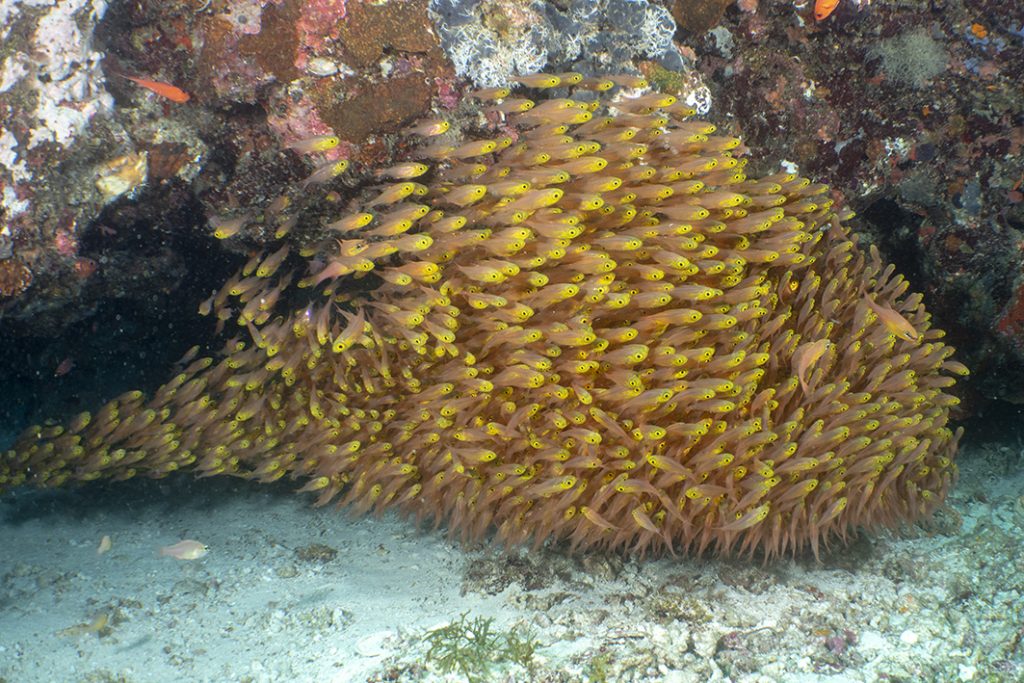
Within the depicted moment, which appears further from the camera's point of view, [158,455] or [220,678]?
[158,455]

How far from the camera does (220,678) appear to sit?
3.44m

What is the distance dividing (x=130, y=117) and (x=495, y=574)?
10.4 ft

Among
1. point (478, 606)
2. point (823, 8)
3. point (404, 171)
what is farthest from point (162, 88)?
point (823, 8)

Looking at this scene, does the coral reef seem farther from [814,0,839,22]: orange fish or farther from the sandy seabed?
the sandy seabed

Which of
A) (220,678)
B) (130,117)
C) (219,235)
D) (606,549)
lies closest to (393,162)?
(219,235)

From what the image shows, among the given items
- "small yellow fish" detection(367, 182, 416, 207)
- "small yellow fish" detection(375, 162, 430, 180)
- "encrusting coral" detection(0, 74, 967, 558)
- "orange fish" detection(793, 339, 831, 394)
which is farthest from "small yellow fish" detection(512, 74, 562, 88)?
"orange fish" detection(793, 339, 831, 394)

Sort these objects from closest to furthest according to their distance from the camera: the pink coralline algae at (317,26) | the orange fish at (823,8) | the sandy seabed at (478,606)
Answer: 1. the sandy seabed at (478,606)
2. the pink coralline algae at (317,26)
3. the orange fish at (823,8)

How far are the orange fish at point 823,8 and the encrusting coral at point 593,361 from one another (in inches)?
51.1

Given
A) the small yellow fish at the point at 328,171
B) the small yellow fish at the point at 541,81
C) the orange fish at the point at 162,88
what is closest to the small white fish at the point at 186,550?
the small yellow fish at the point at 328,171

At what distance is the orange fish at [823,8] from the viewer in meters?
4.72

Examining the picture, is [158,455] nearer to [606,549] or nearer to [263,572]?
[263,572]

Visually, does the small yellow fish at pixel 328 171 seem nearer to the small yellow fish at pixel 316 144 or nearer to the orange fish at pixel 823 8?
the small yellow fish at pixel 316 144

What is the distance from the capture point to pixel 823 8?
4.75 meters

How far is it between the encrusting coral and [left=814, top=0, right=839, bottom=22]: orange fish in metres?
1.30
